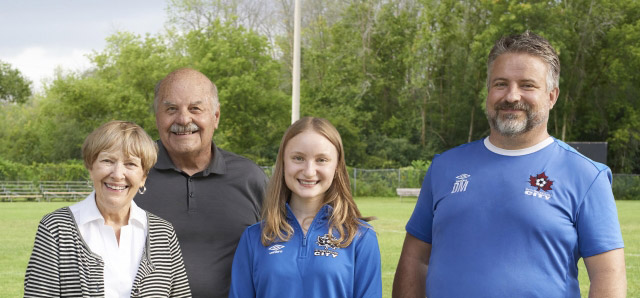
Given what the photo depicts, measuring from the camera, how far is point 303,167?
3494mm

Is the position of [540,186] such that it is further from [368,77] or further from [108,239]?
[368,77]

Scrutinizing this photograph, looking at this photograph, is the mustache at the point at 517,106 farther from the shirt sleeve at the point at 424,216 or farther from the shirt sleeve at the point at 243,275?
the shirt sleeve at the point at 243,275

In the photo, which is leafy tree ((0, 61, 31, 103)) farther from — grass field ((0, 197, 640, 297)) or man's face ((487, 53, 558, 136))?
man's face ((487, 53, 558, 136))

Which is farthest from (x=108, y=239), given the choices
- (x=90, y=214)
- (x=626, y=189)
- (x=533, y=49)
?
(x=626, y=189)

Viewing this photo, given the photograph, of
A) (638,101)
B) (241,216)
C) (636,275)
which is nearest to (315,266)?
(241,216)

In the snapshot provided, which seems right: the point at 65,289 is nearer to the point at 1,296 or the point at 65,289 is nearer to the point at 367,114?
the point at 1,296

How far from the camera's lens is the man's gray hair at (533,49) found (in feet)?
10.8

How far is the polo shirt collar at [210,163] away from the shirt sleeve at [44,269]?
42.4 inches

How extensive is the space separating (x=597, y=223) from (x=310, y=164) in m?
1.36

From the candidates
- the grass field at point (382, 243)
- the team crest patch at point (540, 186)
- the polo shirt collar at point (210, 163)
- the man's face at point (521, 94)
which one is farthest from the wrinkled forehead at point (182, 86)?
the grass field at point (382, 243)

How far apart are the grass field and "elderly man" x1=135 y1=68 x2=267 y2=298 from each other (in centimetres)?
556

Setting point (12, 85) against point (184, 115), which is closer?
point (184, 115)

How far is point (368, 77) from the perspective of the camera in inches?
2095

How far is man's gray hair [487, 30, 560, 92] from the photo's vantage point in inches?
130
